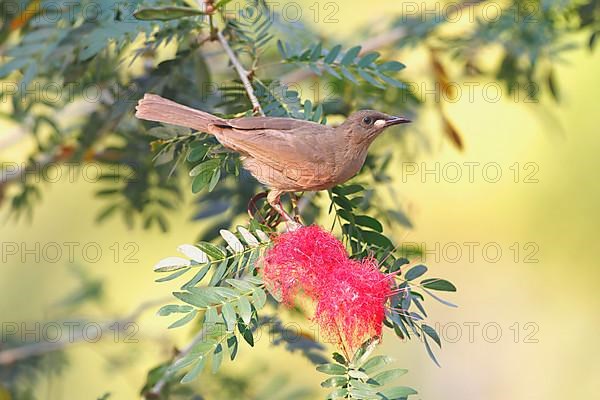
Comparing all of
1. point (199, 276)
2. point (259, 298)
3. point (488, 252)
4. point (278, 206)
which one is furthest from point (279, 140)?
point (488, 252)

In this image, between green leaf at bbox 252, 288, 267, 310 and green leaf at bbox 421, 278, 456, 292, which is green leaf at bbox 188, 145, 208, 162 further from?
green leaf at bbox 421, 278, 456, 292

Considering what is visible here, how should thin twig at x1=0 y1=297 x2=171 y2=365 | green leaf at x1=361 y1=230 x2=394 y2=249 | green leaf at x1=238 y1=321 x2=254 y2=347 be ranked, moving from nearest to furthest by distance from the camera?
green leaf at x1=238 y1=321 x2=254 y2=347, green leaf at x1=361 y1=230 x2=394 y2=249, thin twig at x1=0 y1=297 x2=171 y2=365

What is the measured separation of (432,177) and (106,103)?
410cm

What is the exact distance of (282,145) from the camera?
279 cm

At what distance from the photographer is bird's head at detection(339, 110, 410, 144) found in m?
2.87

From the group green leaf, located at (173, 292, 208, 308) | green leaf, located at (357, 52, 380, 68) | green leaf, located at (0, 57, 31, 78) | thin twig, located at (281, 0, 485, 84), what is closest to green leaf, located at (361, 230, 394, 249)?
green leaf, located at (173, 292, 208, 308)

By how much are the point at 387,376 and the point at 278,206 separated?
0.83 meters

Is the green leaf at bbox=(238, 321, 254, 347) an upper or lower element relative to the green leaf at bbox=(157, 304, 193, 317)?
lower

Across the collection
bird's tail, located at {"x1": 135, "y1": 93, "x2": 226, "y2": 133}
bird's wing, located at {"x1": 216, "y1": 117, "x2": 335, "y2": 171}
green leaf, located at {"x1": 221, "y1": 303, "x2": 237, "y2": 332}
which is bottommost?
green leaf, located at {"x1": 221, "y1": 303, "x2": 237, "y2": 332}

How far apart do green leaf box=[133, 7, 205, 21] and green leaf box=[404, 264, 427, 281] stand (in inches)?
40.0

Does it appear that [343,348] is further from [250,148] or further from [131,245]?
[131,245]

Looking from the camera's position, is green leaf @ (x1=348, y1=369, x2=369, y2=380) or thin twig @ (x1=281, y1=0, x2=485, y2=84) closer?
green leaf @ (x1=348, y1=369, x2=369, y2=380)

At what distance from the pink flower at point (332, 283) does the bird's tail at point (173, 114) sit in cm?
61

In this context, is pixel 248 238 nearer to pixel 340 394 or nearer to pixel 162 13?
pixel 340 394
